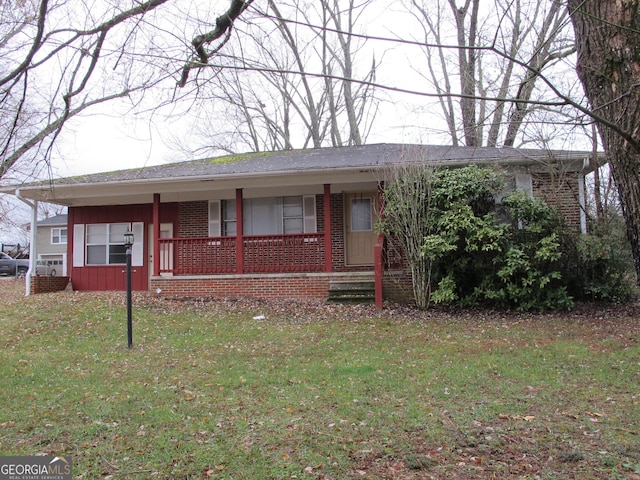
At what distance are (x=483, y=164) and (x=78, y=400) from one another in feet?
29.7

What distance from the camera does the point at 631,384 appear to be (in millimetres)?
4859

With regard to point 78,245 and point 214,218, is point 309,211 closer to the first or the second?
point 214,218

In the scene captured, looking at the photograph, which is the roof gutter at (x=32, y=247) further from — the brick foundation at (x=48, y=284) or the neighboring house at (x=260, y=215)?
the neighboring house at (x=260, y=215)

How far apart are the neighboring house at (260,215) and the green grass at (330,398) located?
2939mm

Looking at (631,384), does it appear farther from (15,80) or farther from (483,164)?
(15,80)

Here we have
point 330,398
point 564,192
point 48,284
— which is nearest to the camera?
point 330,398

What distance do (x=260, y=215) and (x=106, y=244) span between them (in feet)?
16.4

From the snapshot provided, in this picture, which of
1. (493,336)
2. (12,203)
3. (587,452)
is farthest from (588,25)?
(12,203)

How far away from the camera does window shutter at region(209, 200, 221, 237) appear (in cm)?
1320

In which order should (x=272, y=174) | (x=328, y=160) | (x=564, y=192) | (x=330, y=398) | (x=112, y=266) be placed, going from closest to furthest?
(x=330, y=398) → (x=564, y=192) → (x=272, y=174) → (x=328, y=160) → (x=112, y=266)

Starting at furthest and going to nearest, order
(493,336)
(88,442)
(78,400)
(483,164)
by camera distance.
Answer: (483,164) → (493,336) → (78,400) → (88,442)

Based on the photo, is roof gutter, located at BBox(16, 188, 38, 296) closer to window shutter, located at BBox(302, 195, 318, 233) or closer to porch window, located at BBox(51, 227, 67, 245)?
window shutter, located at BBox(302, 195, 318, 233)

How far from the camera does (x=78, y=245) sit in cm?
1398

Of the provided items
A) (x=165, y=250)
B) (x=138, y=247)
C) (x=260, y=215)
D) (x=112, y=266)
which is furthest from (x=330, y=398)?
(x=112, y=266)
